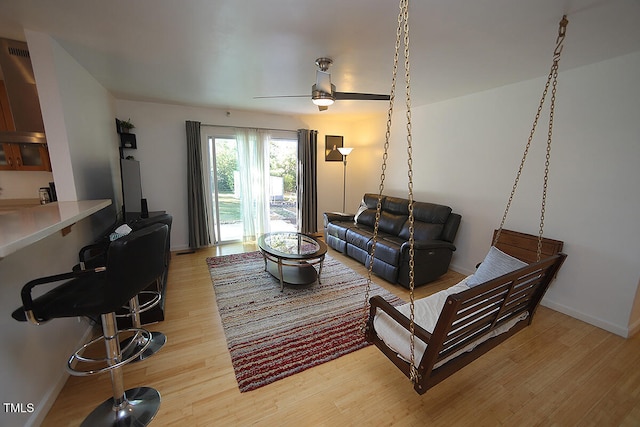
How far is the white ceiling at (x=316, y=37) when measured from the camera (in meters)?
1.48

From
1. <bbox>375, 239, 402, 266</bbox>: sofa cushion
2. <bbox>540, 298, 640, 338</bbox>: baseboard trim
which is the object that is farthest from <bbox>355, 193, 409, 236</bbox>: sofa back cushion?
<bbox>540, 298, 640, 338</bbox>: baseboard trim

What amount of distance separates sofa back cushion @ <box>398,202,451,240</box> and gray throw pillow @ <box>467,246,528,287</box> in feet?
4.00

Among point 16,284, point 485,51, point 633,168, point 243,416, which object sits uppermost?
point 485,51

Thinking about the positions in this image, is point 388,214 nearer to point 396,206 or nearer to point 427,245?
point 396,206

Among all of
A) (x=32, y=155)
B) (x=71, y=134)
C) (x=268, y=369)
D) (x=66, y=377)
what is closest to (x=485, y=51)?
(x=268, y=369)

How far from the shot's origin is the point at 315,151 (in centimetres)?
513

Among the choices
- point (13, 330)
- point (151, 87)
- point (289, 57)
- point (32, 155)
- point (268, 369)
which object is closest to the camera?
point (13, 330)

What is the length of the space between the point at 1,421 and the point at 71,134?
201 cm

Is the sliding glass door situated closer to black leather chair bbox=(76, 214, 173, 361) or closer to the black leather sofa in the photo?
the black leather sofa

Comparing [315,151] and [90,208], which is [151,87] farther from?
[315,151]

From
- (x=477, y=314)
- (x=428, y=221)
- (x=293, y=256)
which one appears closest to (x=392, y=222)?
(x=428, y=221)

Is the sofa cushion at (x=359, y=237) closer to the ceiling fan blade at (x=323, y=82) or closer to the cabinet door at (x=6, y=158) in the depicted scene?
the ceiling fan blade at (x=323, y=82)

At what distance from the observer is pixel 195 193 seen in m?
4.25

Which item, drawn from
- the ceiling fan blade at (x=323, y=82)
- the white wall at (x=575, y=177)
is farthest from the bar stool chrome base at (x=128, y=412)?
the white wall at (x=575, y=177)
